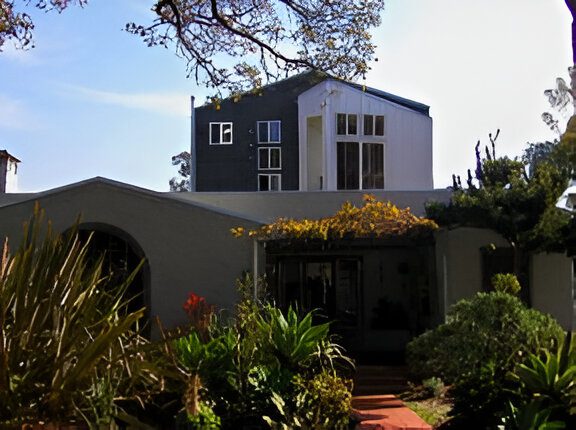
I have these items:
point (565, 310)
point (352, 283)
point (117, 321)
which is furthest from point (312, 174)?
point (117, 321)

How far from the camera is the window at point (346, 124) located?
3016 centimetres

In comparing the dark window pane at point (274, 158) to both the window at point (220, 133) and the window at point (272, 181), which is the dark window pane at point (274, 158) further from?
the window at point (220, 133)

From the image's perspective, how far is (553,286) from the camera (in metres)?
18.6

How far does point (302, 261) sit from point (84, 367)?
556 inches

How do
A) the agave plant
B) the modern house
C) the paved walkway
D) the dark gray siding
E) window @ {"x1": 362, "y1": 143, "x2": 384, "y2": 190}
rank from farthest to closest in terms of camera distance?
1. the dark gray siding
2. window @ {"x1": 362, "y1": 143, "x2": 384, "y2": 190}
3. the modern house
4. the paved walkway
5. the agave plant

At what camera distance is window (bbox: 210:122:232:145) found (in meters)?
34.2

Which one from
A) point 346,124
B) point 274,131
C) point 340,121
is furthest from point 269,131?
point 346,124

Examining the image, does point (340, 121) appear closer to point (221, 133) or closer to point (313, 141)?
point (313, 141)

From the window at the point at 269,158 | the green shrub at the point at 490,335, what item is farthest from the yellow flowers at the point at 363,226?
the window at the point at 269,158

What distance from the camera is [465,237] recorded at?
18.4 m

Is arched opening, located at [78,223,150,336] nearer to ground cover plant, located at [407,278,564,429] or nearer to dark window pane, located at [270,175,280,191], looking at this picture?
ground cover plant, located at [407,278,564,429]

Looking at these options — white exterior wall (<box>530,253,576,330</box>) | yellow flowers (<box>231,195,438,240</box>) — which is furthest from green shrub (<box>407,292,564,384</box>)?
white exterior wall (<box>530,253,576,330</box>)

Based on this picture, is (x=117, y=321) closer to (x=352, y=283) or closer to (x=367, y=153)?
(x=352, y=283)

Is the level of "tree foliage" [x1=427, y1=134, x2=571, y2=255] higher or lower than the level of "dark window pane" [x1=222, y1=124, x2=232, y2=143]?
lower
